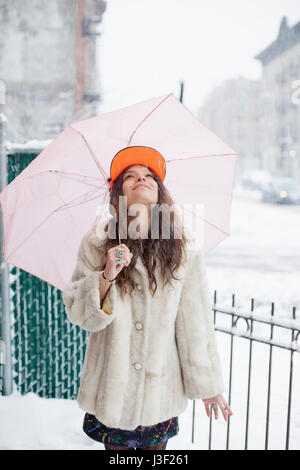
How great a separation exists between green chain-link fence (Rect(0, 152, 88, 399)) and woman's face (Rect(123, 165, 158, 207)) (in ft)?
6.13

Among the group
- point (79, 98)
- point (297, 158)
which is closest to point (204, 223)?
point (79, 98)

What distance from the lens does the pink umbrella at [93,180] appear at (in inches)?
79.0

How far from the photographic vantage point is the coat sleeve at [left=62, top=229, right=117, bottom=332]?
1786 millimetres

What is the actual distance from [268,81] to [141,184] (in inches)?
1962

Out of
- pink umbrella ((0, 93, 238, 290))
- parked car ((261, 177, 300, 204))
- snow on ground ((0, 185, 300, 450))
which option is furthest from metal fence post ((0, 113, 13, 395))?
parked car ((261, 177, 300, 204))

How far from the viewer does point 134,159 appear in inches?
78.1

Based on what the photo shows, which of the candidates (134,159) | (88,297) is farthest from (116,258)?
(134,159)

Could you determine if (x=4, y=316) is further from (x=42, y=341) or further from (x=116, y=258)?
(x=116, y=258)

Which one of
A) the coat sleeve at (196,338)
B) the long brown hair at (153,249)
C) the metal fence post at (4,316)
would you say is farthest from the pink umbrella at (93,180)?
the metal fence post at (4,316)

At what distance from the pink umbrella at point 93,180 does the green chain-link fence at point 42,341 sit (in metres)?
1.37

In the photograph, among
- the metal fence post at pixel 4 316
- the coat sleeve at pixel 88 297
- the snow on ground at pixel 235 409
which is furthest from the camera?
the metal fence post at pixel 4 316

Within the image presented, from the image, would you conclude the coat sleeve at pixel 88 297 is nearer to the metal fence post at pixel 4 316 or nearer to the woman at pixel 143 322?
the woman at pixel 143 322

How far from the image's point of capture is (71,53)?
16.4 m

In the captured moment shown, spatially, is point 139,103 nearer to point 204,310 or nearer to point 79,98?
point 204,310
